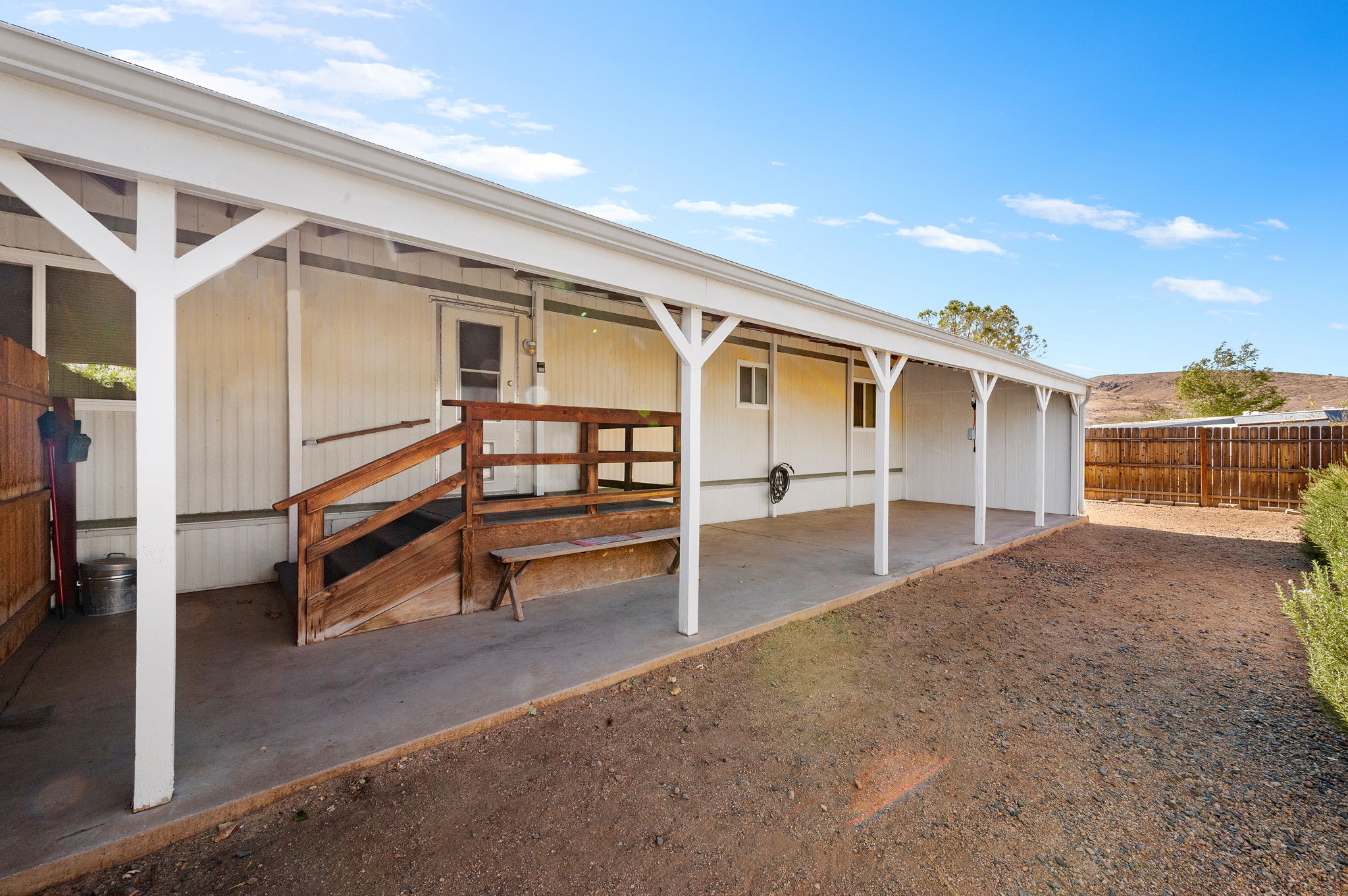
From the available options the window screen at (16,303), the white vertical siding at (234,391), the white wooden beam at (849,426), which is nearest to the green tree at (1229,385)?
the white wooden beam at (849,426)

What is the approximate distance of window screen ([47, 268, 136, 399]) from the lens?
3766 mm

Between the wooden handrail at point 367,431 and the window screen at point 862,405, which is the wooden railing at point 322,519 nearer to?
the wooden handrail at point 367,431

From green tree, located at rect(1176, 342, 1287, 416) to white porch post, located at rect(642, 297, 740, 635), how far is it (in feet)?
125

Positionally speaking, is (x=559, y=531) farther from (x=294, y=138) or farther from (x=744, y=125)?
(x=744, y=125)

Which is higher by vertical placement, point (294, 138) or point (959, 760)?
point (294, 138)

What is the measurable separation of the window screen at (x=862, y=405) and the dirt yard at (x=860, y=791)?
6.56 meters

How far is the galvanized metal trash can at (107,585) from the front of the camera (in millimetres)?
3713

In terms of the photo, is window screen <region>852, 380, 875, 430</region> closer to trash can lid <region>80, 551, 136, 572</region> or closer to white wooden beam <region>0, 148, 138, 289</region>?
trash can lid <region>80, 551, 136, 572</region>

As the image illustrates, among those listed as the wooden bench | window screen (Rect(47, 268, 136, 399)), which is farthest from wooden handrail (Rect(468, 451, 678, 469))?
window screen (Rect(47, 268, 136, 399))

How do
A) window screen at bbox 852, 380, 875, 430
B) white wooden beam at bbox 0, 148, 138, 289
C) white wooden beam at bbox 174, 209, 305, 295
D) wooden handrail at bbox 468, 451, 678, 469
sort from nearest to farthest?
white wooden beam at bbox 0, 148, 138, 289 → white wooden beam at bbox 174, 209, 305, 295 → wooden handrail at bbox 468, 451, 678, 469 → window screen at bbox 852, 380, 875, 430

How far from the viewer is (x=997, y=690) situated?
3.16 metres

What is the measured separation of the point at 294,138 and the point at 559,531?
3.01 m

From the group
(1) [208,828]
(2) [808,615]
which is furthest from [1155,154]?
(1) [208,828]

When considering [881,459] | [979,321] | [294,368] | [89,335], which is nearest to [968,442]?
[881,459]
